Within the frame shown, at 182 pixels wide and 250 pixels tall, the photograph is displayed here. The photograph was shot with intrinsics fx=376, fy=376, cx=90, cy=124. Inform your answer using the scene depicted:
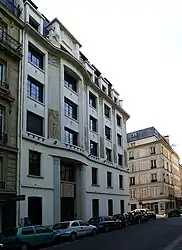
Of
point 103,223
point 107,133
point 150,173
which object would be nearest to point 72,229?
point 103,223

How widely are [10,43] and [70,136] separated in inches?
449

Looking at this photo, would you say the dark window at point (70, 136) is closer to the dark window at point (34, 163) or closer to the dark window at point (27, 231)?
the dark window at point (34, 163)

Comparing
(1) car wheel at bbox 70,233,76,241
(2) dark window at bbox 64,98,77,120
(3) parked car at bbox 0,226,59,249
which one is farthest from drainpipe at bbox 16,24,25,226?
(2) dark window at bbox 64,98,77,120

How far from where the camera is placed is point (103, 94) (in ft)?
151

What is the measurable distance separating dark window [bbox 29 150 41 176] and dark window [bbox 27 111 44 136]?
1.76 meters

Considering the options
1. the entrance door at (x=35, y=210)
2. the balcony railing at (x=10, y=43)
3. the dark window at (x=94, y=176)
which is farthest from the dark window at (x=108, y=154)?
the balcony railing at (x=10, y=43)

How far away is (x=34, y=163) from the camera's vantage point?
97.1 feet

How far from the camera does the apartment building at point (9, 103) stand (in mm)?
25281

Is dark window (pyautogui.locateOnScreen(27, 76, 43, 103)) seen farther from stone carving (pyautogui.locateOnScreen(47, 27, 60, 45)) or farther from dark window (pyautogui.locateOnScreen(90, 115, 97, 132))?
dark window (pyautogui.locateOnScreen(90, 115, 97, 132))

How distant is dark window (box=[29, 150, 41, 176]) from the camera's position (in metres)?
29.0

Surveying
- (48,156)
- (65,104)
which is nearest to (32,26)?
(65,104)

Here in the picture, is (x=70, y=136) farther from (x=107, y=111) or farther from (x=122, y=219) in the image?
(x=107, y=111)

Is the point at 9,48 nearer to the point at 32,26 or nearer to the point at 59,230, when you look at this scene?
the point at 32,26

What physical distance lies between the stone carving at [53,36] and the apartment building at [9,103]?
499 cm
